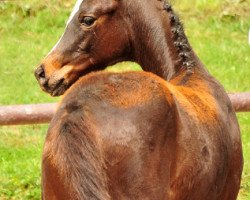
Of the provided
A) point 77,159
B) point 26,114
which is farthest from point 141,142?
point 26,114

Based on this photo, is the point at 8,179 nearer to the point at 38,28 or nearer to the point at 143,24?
the point at 143,24

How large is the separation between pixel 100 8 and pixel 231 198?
1154 mm

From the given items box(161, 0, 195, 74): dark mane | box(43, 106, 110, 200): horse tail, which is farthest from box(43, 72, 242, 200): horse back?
box(161, 0, 195, 74): dark mane

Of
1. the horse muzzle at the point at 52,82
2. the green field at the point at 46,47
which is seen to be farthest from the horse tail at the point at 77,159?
the green field at the point at 46,47

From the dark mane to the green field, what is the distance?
101 inches

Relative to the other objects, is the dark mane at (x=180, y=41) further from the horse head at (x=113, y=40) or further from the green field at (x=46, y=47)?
the green field at (x=46, y=47)

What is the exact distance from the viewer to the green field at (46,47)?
7324 mm

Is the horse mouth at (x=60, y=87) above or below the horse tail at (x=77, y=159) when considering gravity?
below

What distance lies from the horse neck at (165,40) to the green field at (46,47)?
250cm

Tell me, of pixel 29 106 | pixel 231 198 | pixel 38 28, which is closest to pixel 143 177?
pixel 231 198

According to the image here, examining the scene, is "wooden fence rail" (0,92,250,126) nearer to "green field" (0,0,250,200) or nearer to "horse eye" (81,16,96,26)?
"green field" (0,0,250,200)

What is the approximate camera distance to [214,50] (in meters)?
10.1

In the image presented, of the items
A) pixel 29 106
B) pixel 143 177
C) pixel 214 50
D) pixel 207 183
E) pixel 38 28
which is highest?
pixel 143 177

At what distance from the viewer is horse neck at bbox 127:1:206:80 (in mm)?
4121
